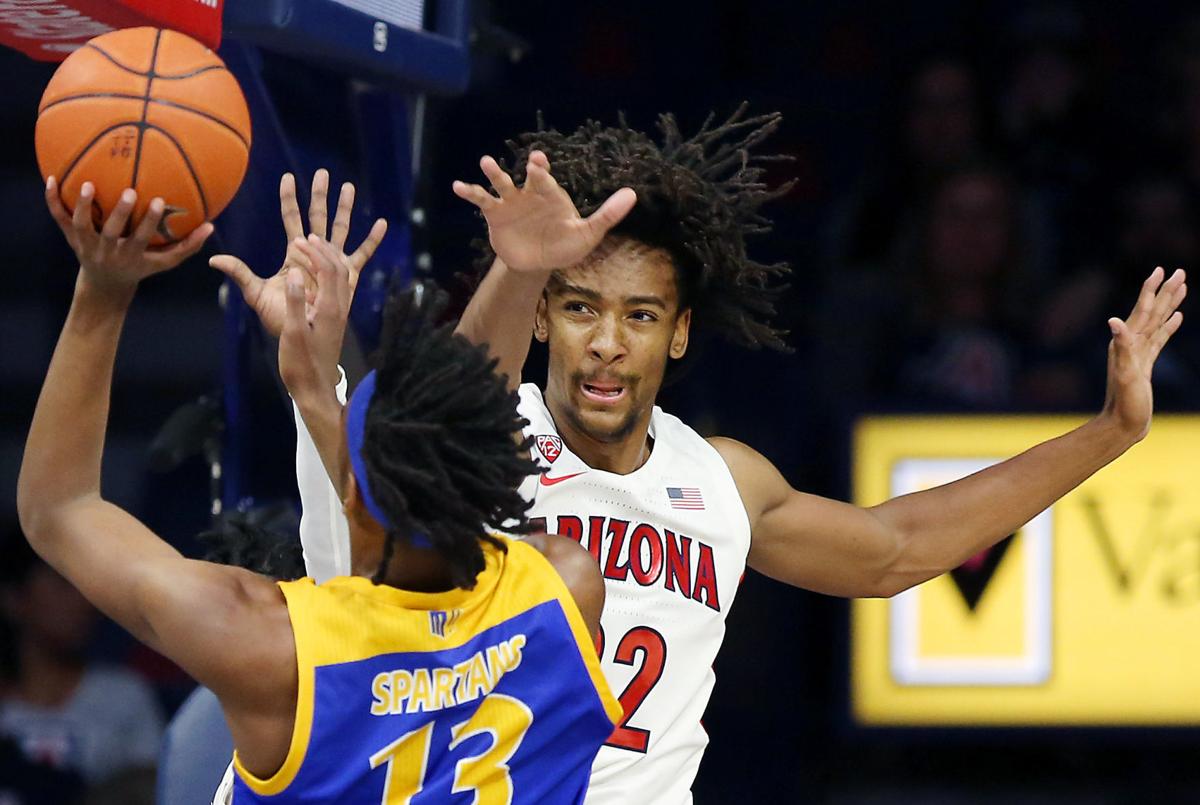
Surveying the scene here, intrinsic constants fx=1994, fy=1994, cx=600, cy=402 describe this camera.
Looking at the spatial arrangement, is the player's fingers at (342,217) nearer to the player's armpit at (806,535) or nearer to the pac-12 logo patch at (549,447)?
the pac-12 logo patch at (549,447)

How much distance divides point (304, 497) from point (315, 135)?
1248mm

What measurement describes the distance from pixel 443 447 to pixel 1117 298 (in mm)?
4283

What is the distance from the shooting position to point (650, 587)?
11.6ft

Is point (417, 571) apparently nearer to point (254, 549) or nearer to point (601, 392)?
point (601, 392)

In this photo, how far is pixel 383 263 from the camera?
4.45 m

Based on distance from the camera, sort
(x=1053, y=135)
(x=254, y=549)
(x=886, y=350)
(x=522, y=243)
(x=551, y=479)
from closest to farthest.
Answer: (x=522, y=243) → (x=551, y=479) → (x=254, y=549) → (x=886, y=350) → (x=1053, y=135)

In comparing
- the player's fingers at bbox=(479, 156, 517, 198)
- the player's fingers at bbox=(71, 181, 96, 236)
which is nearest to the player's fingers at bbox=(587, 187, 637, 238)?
the player's fingers at bbox=(479, 156, 517, 198)

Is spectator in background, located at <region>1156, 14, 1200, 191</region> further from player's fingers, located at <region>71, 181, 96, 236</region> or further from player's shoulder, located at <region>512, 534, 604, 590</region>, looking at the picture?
player's fingers, located at <region>71, 181, 96, 236</region>

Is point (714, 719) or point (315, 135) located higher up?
point (315, 135)

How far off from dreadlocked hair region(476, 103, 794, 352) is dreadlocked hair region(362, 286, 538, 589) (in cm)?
91

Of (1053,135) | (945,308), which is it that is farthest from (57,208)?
(1053,135)

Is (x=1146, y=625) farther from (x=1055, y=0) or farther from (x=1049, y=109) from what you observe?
(x=1055, y=0)

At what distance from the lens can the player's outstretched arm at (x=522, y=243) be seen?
3023 mm

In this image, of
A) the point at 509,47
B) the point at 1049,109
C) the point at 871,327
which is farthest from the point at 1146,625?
the point at 509,47
